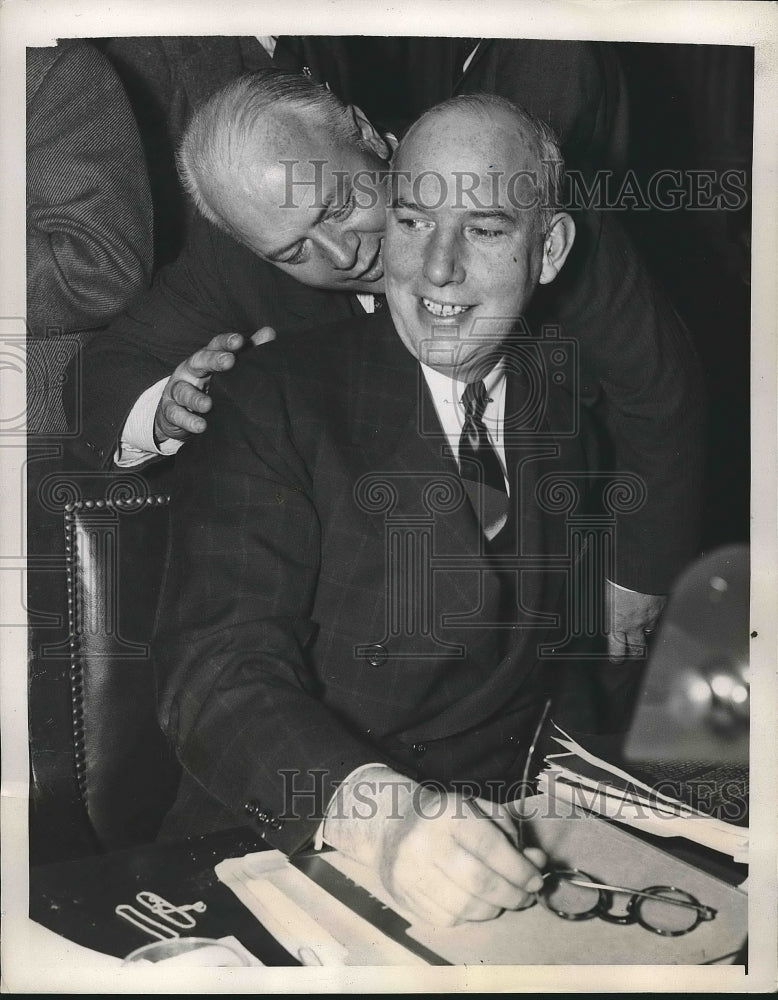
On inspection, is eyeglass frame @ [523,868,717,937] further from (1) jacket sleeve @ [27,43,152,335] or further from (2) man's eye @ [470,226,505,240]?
(1) jacket sleeve @ [27,43,152,335]

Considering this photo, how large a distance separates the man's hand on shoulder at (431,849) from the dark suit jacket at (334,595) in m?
0.04

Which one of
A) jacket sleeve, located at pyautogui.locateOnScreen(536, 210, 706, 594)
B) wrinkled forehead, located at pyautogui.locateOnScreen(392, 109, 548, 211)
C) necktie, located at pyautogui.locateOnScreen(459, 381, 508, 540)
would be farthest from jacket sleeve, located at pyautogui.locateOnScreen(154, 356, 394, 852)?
jacket sleeve, located at pyautogui.locateOnScreen(536, 210, 706, 594)

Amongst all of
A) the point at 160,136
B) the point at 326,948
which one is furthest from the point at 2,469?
the point at 326,948

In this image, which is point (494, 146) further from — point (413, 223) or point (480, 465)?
point (480, 465)

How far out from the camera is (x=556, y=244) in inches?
55.0

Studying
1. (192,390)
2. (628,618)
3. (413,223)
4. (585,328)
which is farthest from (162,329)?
(628,618)

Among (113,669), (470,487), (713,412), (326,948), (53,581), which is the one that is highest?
(713,412)

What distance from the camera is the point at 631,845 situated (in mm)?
1414

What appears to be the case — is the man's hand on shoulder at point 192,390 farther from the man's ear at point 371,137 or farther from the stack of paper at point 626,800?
the stack of paper at point 626,800

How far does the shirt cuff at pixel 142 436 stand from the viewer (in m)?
1.38

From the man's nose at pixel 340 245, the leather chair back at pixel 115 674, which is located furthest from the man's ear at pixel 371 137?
the leather chair back at pixel 115 674

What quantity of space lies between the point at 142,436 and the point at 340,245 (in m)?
0.36

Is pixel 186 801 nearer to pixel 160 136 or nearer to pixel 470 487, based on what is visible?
pixel 470 487

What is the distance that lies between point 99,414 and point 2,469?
165 mm
